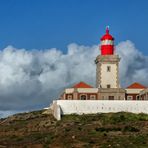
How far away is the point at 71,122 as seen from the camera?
6950 cm

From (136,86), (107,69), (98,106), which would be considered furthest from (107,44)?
(98,106)

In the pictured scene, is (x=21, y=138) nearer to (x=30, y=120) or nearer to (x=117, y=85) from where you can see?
(x=30, y=120)

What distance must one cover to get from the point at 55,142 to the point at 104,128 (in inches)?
338

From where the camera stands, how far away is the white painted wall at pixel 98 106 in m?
74.4

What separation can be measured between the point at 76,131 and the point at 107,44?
81.6 ft

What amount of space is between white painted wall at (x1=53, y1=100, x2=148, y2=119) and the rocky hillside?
1.59m

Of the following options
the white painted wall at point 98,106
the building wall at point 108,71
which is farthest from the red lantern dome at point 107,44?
the white painted wall at point 98,106

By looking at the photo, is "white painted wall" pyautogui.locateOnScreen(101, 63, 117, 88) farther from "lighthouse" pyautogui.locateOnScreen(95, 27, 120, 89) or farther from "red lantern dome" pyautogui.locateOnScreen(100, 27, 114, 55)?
"red lantern dome" pyautogui.locateOnScreen(100, 27, 114, 55)

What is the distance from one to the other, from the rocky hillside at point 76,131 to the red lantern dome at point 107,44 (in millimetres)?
14521

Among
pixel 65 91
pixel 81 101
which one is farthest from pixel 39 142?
pixel 65 91

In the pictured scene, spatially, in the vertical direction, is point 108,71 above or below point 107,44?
below

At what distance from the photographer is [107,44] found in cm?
8606

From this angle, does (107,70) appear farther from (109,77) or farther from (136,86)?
(136,86)

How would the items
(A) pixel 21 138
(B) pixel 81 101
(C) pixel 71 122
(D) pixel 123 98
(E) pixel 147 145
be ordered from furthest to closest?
(D) pixel 123 98, (B) pixel 81 101, (C) pixel 71 122, (A) pixel 21 138, (E) pixel 147 145
